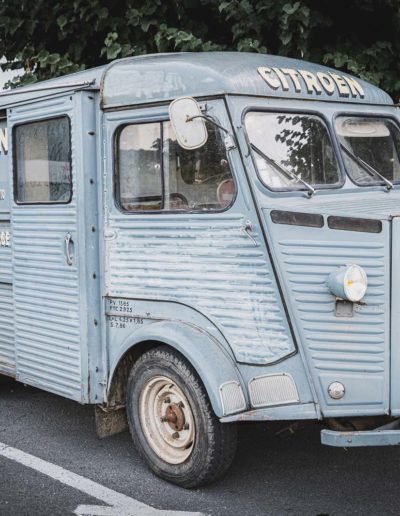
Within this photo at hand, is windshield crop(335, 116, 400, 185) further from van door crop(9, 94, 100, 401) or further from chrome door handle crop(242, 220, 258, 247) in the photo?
van door crop(9, 94, 100, 401)

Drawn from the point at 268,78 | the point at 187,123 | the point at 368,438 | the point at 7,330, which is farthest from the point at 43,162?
the point at 368,438

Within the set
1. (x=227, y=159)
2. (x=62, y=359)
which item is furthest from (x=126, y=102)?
(x=62, y=359)

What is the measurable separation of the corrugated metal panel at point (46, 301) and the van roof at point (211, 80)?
0.81 m

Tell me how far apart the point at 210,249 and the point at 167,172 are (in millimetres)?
558

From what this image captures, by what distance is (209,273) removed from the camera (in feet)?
14.6

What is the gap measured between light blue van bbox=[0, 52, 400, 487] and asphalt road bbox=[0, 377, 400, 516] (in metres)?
0.20

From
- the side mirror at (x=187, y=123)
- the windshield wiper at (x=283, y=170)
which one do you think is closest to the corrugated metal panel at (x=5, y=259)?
the side mirror at (x=187, y=123)

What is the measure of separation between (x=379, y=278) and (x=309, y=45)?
4.00 meters

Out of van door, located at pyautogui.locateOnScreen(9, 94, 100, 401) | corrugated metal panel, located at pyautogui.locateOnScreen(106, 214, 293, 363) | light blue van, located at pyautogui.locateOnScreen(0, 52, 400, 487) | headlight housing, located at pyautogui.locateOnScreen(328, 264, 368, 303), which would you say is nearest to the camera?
headlight housing, located at pyautogui.locateOnScreen(328, 264, 368, 303)

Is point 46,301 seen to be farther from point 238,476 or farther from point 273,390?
point 273,390

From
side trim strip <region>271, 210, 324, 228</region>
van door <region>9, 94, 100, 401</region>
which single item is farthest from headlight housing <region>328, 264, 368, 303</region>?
van door <region>9, 94, 100, 401</region>

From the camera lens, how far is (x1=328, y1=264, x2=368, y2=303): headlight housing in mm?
4000

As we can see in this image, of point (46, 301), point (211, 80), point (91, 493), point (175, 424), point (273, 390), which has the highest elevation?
point (211, 80)

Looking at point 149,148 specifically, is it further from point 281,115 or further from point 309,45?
point 309,45
